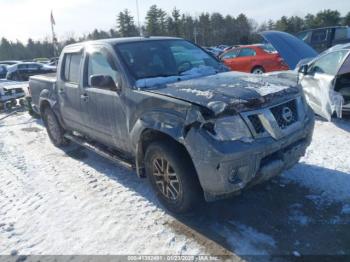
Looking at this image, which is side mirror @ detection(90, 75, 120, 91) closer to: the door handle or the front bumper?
the door handle

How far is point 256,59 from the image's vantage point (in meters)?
12.5

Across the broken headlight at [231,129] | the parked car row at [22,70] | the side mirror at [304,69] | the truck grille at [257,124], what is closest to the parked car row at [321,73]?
the side mirror at [304,69]

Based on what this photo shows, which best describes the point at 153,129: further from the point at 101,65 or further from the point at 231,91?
the point at 101,65

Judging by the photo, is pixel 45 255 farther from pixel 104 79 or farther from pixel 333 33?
pixel 333 33

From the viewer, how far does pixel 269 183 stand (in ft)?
13.8

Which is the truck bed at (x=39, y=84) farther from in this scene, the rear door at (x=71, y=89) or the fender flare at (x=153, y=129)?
the fender flare at (x=153, y=129)

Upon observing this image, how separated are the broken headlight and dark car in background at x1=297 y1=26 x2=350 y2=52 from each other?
14174 millimetres

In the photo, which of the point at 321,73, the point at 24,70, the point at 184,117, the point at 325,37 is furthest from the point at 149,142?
the point at 24,70

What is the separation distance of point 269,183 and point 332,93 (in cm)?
269

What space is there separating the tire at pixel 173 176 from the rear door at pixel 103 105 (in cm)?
63

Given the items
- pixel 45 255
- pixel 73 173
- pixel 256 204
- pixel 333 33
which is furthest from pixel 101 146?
pixel 333 33

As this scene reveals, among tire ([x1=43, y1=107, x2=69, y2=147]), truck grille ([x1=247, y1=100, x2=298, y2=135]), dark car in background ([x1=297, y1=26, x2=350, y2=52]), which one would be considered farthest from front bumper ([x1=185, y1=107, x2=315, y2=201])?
dark car in background ([x1=297, y1=26, x2=350, y2=52])

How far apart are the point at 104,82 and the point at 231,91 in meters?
1.49

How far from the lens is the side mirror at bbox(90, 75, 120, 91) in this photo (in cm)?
→ 381
